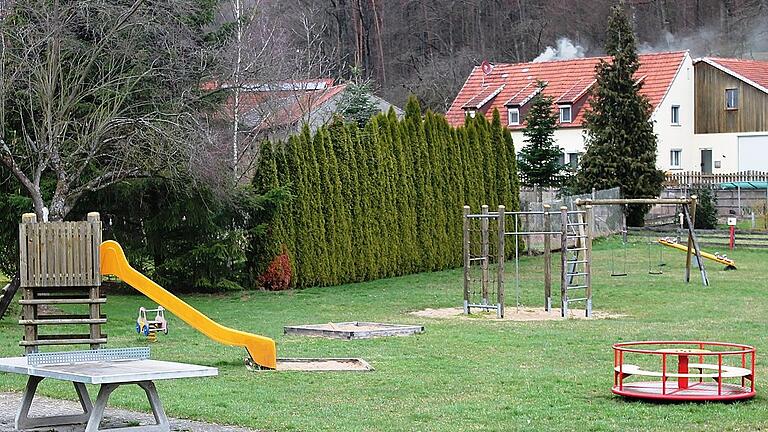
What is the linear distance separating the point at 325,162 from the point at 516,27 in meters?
53.3

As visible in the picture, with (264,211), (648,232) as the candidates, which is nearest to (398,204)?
(264,211)

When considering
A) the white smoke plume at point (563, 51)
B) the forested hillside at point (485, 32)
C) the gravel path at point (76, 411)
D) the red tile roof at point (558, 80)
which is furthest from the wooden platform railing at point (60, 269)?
the white smoke plume at point (563, 51)

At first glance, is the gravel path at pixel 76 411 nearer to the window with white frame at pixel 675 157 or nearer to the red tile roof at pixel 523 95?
the red tile roof at pixel 523 95

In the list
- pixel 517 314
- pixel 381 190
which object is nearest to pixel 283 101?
pixel 381 190

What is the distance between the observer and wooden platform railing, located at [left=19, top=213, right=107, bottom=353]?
12172 mm

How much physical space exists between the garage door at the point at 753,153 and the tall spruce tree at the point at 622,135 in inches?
602

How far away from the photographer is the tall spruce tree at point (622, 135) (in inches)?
1777

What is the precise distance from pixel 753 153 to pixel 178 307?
1955 inches

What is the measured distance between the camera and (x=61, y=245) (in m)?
12.2

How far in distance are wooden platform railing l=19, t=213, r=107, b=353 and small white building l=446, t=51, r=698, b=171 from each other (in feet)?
146

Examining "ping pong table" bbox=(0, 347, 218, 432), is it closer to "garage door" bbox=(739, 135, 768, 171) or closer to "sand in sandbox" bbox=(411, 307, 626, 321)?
"sand in sandbox" bbox=(411, 307, 626, 321)

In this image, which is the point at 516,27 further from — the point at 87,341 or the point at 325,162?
the point at 87,341

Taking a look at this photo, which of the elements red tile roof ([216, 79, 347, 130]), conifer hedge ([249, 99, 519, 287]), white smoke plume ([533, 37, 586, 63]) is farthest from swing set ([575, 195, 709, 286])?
white smoke plume ([533, 37, 586, 63])

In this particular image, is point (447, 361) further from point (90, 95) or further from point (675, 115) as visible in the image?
point (675, 115)
